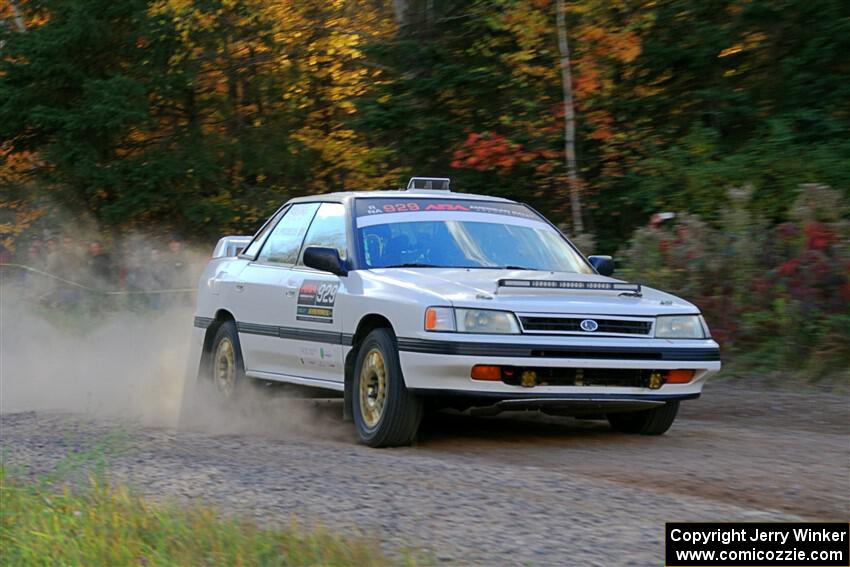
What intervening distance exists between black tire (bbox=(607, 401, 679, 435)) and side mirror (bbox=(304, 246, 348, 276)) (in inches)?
79.0

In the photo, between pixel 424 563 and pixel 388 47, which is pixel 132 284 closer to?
pixel 388 47

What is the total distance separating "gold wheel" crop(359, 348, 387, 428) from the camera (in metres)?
8.28

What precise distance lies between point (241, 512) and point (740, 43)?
12736 millimetres

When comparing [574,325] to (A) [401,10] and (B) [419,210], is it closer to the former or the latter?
(B) [419,210]

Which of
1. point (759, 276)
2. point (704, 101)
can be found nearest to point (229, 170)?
point (704, 101)

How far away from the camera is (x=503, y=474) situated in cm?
704

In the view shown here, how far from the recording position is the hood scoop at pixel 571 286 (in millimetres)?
8141

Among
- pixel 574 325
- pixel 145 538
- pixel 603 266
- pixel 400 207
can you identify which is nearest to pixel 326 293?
pixel 400 207

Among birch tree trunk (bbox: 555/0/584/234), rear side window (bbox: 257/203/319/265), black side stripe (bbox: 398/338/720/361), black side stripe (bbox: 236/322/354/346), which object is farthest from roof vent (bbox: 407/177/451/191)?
birch tree trunk (bbox: 555/0/584/234)

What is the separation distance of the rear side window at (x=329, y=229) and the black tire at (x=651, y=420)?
2122 mm

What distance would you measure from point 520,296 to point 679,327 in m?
1.05

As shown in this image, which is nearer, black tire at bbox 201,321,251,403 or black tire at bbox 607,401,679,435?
black tire at bbox 607,401,679,435

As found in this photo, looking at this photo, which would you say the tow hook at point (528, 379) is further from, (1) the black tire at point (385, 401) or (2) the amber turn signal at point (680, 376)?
(2) the amber turn signal at point (680, 376)

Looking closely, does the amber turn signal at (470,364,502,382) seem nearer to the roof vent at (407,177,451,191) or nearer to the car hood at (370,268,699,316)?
the car hood at (370,268,699,316)
